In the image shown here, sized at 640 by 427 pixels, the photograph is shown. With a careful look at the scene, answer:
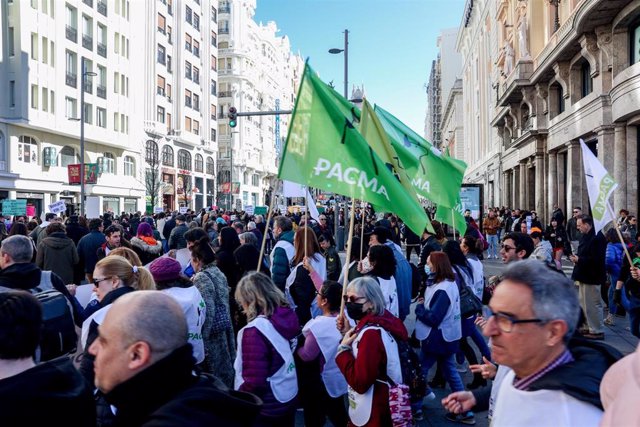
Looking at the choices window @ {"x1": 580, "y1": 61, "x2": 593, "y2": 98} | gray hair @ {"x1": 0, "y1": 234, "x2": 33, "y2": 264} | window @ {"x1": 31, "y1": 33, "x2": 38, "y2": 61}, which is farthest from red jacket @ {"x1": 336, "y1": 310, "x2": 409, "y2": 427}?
window @ {"x1": 31, "y1": 33, "x2": 38, "y2": 61}

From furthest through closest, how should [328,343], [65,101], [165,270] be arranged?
1. [65,101]
2. [165,270]
3. [328,343]

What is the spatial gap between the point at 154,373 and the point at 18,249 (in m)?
3.15

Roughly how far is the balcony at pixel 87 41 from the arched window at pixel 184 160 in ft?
48.7

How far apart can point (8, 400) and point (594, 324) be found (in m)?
8.41

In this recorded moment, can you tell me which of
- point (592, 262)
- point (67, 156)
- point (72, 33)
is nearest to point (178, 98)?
point (72, 33)

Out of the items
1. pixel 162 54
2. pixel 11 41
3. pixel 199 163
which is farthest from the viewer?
pixel 199 163

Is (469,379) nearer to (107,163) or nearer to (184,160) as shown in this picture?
(107,163)

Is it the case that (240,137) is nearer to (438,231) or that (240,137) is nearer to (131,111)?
(131,111)

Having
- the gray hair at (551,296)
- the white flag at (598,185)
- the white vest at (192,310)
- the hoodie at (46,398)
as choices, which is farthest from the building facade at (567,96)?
the hoodie at (46,398)

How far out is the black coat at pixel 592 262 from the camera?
828cm

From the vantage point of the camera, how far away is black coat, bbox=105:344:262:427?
1.78 meters

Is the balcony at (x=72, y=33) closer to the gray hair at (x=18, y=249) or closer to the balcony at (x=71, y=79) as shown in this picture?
the balcony at (x=71, y=79)

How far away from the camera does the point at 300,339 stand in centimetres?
428

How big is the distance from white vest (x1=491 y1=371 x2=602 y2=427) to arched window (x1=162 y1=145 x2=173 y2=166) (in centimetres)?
4569
